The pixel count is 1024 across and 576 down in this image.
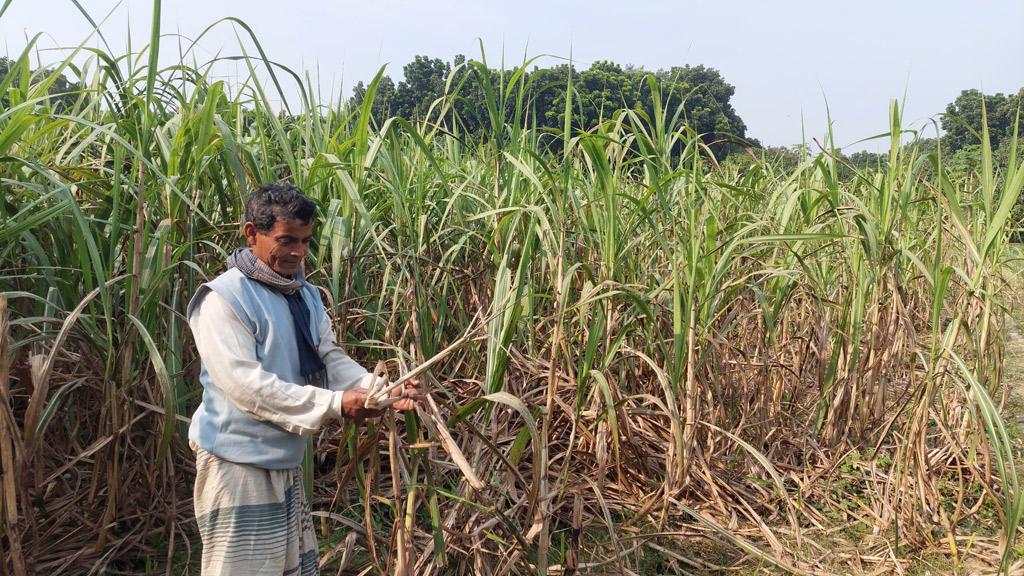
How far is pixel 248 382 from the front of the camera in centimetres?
146

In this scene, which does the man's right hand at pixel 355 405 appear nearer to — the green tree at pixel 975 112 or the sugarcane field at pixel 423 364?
the sugarcane field at pixel 423 364

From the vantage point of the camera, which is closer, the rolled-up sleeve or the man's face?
the rolled-up sleeve

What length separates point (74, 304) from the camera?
1998 millimetres

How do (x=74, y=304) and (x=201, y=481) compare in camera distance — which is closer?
(x=201, y=481)

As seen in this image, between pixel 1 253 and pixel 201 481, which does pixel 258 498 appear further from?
pixel 1 253

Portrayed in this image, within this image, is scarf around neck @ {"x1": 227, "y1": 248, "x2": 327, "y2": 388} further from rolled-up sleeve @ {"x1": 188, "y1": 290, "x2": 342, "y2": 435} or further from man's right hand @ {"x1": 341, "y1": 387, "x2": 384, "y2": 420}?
man's right hand @ {"x1": 341, "y1": 387, "x2": 384, "y2": 420}

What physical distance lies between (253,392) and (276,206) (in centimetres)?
37

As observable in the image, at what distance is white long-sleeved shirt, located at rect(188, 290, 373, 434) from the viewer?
145 cm

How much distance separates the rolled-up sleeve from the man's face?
0.43ft

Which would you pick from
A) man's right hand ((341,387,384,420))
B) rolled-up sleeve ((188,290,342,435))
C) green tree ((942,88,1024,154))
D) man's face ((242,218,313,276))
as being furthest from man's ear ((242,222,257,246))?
green tree ((942,88,1024,154))

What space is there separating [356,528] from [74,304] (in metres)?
0.92

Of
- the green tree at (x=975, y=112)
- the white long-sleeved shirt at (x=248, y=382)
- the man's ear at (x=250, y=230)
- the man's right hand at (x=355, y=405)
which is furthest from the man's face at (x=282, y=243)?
the green tree at (x=975, y=112)

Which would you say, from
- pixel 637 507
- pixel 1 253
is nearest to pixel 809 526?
pixel 637 507

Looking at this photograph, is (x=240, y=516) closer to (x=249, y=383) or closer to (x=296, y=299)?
Result: (x=249, y=383)
